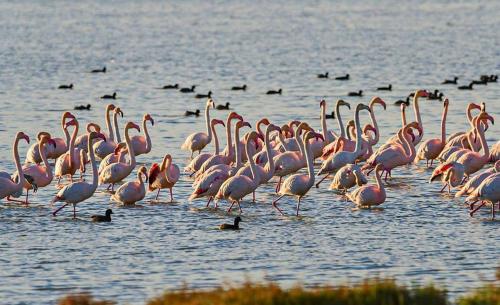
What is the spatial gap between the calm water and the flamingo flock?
12.1 inches

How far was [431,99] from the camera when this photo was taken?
1412 inches

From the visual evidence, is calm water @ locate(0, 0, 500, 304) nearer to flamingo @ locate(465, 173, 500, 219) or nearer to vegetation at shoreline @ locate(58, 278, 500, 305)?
flamingo @ locate(465, 173, 500, 219)

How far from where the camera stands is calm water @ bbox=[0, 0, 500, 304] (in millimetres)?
15781

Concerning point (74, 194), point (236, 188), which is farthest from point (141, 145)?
point (236, 188)

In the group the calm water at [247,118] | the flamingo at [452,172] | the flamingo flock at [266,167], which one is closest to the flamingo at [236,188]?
the flamingo flock at [266,167]

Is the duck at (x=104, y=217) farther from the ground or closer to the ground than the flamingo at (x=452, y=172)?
Answer: closer to the ground

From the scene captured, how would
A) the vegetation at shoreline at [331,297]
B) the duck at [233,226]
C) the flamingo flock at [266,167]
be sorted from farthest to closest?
the flamingo flock at [266,167], the duck at [233,226], the vegetation at shoreline at [331,297]

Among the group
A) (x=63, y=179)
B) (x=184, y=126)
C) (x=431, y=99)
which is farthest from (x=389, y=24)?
(x=63, y=179)

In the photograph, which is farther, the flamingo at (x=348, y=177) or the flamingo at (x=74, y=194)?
the flamingo at (x=348, y=177)

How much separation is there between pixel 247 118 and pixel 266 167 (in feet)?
37.1

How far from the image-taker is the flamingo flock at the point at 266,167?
19609mm

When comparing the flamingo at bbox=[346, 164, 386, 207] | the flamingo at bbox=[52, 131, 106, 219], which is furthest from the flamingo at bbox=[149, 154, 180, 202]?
the flamingo at bbox=[346, 164, 386, 207]

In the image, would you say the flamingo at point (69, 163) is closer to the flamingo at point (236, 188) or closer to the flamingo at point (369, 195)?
the flamingo at point (236, 188)

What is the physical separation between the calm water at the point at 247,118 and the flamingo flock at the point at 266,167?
31cm
